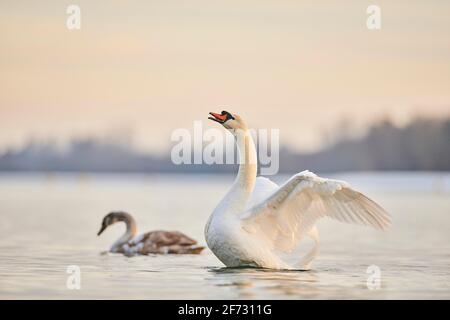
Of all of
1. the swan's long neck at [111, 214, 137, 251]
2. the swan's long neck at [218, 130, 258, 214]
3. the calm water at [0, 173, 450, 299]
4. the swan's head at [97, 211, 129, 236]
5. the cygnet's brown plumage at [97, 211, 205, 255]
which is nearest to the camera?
the calm water at [0, 173, 450, 299]

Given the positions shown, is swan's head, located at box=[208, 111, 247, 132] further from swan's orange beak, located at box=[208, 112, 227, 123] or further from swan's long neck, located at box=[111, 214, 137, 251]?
swan's long neck, located at box=[111, 214, 137, 251]

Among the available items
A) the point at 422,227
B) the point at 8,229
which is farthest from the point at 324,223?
the point at 8,229

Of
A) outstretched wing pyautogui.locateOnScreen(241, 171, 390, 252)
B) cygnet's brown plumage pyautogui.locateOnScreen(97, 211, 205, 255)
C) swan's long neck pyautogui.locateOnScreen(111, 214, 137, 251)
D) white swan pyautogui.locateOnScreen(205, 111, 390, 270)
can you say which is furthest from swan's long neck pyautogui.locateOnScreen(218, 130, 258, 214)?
swan's long neck pyautogui.locateOnScreen(111, 214, 137, 251)

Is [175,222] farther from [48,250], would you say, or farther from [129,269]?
[129,269]

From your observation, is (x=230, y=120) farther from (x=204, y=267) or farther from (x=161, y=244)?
(x=161, y=244)

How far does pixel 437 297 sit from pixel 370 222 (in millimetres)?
1731

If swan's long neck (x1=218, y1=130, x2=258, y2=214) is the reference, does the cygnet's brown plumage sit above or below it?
below

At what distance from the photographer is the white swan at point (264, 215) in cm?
1268

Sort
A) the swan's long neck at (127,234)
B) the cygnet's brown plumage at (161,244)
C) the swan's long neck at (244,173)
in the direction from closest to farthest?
1. the swan's long neck at (244,173)
2. the cygnet's brown plumage at (161,244)
3. the swan's long neck at (127,234)

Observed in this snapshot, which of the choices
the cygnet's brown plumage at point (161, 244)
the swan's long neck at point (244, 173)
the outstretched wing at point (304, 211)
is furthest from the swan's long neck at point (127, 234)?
the outstretched wing at point (304, 211)

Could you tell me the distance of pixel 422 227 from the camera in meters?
22.4

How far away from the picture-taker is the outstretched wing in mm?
12523

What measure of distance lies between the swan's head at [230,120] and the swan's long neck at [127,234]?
13.7ft

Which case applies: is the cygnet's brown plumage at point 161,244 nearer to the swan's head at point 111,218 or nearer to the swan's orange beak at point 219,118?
the swan's head at point 111,218
